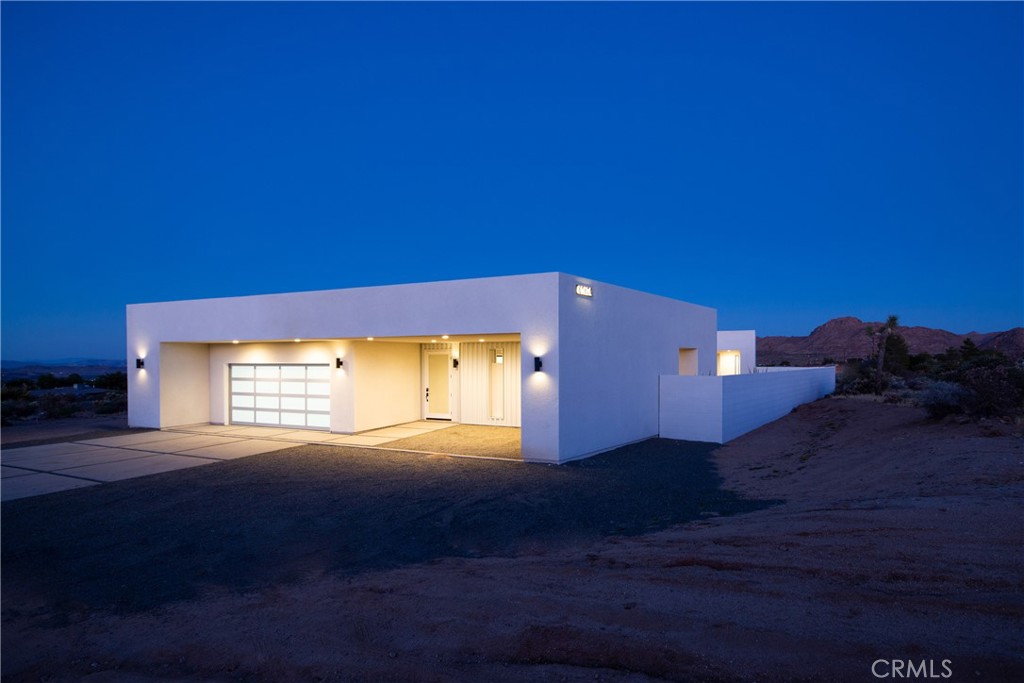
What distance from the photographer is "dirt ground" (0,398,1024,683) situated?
2.93 metres

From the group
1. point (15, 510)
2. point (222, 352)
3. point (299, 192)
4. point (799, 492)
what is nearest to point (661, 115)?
point (299, 192)

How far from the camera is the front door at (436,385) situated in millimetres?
15859

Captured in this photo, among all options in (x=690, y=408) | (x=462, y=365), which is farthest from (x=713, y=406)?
(x=462, y=365)

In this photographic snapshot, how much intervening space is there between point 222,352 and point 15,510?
372 inches

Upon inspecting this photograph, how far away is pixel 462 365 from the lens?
1530 cm

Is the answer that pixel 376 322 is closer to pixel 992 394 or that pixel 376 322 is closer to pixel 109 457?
pixel 109 457

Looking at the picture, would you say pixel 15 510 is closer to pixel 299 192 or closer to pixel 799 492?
pixel 799 492

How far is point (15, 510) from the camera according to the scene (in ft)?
23.1

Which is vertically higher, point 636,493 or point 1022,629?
point 1022,629

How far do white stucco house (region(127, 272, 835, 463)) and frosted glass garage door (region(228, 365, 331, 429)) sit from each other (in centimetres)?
4

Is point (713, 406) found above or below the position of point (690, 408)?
above

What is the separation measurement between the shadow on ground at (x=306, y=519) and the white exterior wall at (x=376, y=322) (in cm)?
192

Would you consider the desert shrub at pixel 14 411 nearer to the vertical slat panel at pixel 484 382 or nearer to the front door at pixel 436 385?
the front door at pixel 436 385

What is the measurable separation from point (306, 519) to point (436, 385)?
9531 mm
